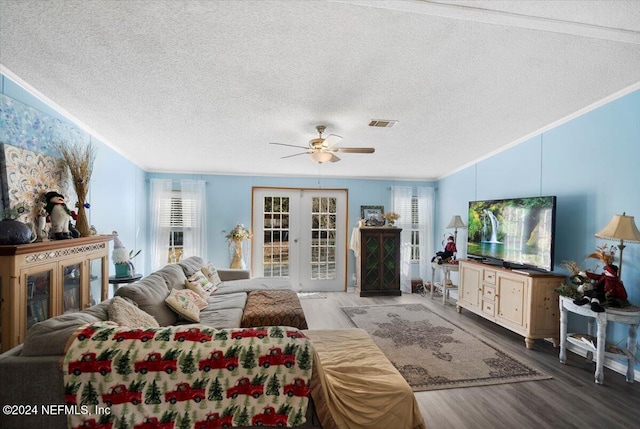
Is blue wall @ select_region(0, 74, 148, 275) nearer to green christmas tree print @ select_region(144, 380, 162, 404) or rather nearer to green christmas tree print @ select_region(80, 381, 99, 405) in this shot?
green christmas tree print @ select_region(80, 381, 99, 405)

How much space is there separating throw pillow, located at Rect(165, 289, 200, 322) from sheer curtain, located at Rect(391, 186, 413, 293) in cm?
431

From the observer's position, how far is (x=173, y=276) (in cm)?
315

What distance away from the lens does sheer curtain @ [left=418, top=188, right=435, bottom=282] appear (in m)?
6.21

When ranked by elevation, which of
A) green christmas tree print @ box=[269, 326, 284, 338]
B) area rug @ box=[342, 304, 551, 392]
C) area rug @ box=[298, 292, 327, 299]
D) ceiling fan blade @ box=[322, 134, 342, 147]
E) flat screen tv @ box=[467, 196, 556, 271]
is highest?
ceiling fan blade @ box=[322, 134, 342, 147]

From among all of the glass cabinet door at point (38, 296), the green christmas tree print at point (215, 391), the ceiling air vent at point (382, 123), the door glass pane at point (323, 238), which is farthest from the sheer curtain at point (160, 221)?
the green christmas tree print at point (215, 391)

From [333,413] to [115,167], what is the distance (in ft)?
13.6

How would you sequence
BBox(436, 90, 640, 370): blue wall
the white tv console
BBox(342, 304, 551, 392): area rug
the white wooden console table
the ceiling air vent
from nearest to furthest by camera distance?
1. the white wooden console table
2. BBox(342, 304, 551, 392): area rug
3. BBox(436, 90, 640, 370): blue wall
4. the white tv console
5. the ceiling air vent

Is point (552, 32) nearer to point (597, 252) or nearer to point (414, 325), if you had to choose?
point (597, 252)

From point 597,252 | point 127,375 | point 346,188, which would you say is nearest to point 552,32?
point 597,252

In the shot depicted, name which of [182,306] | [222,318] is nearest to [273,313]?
[222,318]

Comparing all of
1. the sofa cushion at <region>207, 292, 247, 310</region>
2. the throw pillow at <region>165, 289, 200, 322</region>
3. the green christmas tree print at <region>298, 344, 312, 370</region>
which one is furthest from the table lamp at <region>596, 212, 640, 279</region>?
the throw pillow at <region>165, 289, 200, 322</region>

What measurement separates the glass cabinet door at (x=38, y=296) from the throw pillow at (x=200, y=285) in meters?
1.27

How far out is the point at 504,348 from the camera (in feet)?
10.8

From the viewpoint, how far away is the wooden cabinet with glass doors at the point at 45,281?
1.85 metres
